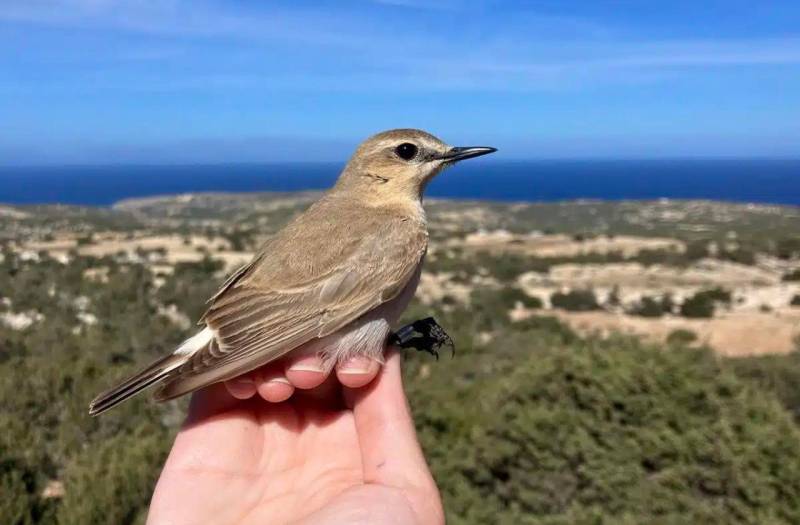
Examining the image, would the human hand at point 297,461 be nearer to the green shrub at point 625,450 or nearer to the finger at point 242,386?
the finger at point 242,386

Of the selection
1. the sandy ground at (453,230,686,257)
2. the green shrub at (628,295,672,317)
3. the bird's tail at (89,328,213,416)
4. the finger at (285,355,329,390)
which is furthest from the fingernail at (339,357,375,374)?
the sandy ground at (453,230,686,257)

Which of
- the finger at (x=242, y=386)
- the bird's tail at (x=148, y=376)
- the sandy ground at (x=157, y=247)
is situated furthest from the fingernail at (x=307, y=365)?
the sandy ground at (x=157, y=247)

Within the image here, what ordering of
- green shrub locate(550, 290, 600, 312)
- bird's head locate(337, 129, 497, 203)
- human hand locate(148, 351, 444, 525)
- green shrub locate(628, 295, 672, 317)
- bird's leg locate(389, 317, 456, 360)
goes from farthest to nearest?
green shrub locate(550, 290, 600, 312) < green shrub locate(628, 295, 672, 317) < bird's head locate(337, 129, 497, 203) < bird's leg locate(389, 317, 456, 360) < human hand locate(148, 351, 444, 525)

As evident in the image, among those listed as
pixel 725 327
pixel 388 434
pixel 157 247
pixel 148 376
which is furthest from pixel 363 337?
pixel 157 247

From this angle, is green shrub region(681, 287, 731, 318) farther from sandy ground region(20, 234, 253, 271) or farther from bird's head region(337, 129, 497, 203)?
bird's head region(337, 129, 497, 203)

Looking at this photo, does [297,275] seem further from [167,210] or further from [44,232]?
[167,210]

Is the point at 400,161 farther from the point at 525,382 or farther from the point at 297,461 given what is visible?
the point at 525,382
